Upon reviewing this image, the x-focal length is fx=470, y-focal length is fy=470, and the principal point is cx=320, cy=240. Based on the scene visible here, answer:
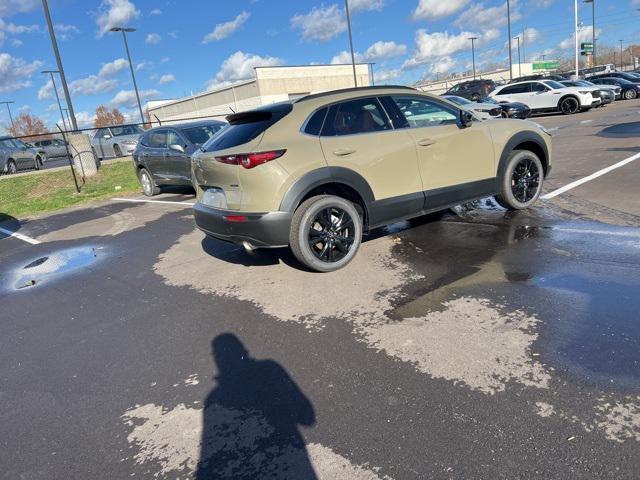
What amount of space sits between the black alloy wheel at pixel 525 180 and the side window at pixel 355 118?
2.23 m

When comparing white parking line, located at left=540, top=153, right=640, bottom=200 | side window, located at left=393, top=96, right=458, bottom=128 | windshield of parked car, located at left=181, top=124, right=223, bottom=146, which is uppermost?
windshield of parked car, located at left=181, top=124, right=223, bottom=146

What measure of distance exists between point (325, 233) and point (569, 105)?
74.0ft

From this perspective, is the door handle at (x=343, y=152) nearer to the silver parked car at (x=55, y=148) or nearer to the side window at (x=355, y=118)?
the side window at (x=355, y=118)

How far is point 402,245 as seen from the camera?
18.4 feet

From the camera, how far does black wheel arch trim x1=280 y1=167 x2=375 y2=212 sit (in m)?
4.54

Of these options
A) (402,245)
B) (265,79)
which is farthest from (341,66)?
(402,245)

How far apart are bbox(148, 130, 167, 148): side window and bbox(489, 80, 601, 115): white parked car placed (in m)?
18.6

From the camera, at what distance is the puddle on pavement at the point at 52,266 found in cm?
605

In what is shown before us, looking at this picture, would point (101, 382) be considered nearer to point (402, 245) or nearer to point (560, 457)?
point (560, 457)

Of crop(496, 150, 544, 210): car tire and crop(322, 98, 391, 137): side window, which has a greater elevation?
crop(322, 98, 391, 137): side window

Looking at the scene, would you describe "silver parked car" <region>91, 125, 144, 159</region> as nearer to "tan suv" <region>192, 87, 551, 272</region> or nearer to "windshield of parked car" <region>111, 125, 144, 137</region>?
"windshield of parked car" <region>111, 125, 144, 137</region>

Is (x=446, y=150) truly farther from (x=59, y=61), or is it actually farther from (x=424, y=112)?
(x=59, y=61)

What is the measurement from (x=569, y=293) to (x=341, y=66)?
60620mm

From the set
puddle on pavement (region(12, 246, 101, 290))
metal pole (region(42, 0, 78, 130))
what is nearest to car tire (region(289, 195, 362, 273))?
puddle on pavement (region(12, 246, 101, 290))
